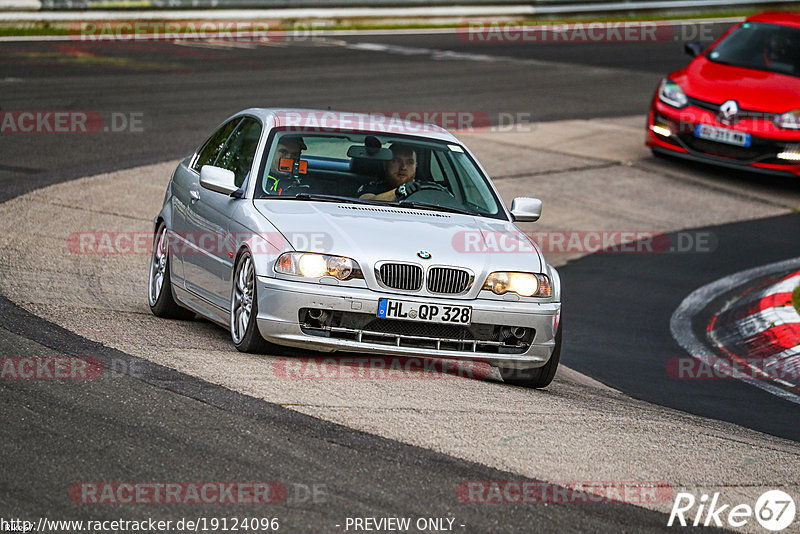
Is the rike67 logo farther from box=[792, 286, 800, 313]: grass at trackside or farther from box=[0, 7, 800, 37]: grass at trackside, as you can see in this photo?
box=[0, 7, 800, 37]: grass at trackside

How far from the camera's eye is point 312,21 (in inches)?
1165

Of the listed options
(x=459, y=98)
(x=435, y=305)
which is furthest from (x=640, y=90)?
(x=435, y=305)

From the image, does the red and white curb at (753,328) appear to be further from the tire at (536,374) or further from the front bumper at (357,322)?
the front bumper at (357,322)

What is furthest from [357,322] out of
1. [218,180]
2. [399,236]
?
[218,180]

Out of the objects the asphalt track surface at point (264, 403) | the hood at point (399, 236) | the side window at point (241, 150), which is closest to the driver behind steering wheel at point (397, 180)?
the hood at point (399, 236)

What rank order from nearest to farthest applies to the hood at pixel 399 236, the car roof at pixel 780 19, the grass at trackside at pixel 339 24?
1. the hood at pixel 399 236
2. the car roof at pixel 780 19
3. the grass at trackside at pixel 339 24

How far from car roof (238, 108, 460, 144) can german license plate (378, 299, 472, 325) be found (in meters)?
1.74

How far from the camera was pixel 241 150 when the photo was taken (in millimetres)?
8820

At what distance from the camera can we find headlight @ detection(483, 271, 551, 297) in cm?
760

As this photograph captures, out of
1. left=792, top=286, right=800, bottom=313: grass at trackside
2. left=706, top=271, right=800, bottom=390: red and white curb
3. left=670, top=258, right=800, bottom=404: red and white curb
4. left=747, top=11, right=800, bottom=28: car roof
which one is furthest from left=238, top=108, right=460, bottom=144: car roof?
left=747, top=11, right=800, bottom=28: car roof

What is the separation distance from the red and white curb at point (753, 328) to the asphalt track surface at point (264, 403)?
0.23 m

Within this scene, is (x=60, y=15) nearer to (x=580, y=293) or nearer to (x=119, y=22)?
(x=119, y=22)

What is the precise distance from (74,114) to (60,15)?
8.66 meters

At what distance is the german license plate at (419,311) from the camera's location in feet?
24.2
